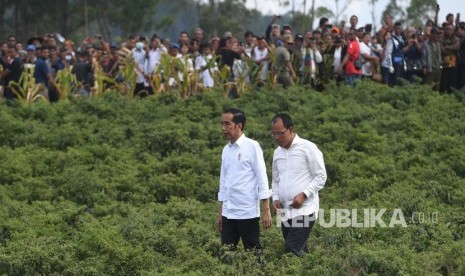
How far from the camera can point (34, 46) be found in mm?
22719

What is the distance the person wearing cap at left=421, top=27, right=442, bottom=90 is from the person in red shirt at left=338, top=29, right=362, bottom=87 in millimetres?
1420

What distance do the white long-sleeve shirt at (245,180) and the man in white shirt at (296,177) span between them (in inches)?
7.3

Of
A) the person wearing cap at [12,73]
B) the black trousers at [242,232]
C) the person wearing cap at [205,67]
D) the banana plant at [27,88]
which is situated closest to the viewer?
the black trousers at [242,232]

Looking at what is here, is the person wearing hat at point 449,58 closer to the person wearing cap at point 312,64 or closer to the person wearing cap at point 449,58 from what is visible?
the person wearing cap at point 449,58

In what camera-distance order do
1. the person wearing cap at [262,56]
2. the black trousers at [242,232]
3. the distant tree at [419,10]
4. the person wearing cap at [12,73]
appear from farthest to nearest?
1. the distant tree at [419,10]
2. the person wearing cap at [262,56]
3. the person wearing cap at [12,73]
4. the black trousers at [242,232]

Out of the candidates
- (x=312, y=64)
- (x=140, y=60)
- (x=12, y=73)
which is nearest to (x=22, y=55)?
(x=12, y=73)

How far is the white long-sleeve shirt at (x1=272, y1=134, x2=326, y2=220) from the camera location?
9109 millimetres

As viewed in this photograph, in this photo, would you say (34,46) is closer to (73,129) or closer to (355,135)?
(73,129)

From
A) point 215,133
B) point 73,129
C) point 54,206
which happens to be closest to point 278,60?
point 215,133

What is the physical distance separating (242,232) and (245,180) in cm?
54

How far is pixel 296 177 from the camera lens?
9156 millimetres

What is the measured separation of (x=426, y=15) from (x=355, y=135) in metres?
26.8

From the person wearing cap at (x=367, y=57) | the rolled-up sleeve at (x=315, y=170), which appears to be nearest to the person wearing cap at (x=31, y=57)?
the person wearing cap at (x=367, y=57)

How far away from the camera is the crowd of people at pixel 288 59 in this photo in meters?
20.5
